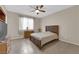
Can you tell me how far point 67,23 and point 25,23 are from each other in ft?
3.57

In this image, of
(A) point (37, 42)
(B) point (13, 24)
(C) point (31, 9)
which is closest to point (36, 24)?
(C) point (31, 9)

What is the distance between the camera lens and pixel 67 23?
223 cm

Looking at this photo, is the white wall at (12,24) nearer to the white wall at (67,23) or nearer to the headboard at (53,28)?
the white wall at (67,23)

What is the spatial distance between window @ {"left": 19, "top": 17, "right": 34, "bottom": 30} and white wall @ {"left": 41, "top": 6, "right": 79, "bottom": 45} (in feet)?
1.04

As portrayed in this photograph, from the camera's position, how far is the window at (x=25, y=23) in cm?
200

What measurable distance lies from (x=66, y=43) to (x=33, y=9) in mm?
1227

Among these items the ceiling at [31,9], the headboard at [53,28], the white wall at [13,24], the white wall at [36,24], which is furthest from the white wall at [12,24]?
the headboard at [53,28]

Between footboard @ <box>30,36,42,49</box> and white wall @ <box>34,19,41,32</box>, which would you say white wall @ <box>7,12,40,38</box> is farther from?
footboard @ <box>30,36,42,49</box>

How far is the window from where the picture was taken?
2.00 meters

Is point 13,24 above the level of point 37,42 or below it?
above

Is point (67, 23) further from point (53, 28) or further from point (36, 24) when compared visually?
point (36, 24)

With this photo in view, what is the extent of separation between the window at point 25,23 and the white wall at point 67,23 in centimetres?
32

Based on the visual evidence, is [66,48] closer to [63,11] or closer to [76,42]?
[76,42]

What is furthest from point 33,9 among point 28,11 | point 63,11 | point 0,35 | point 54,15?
point 0,35
